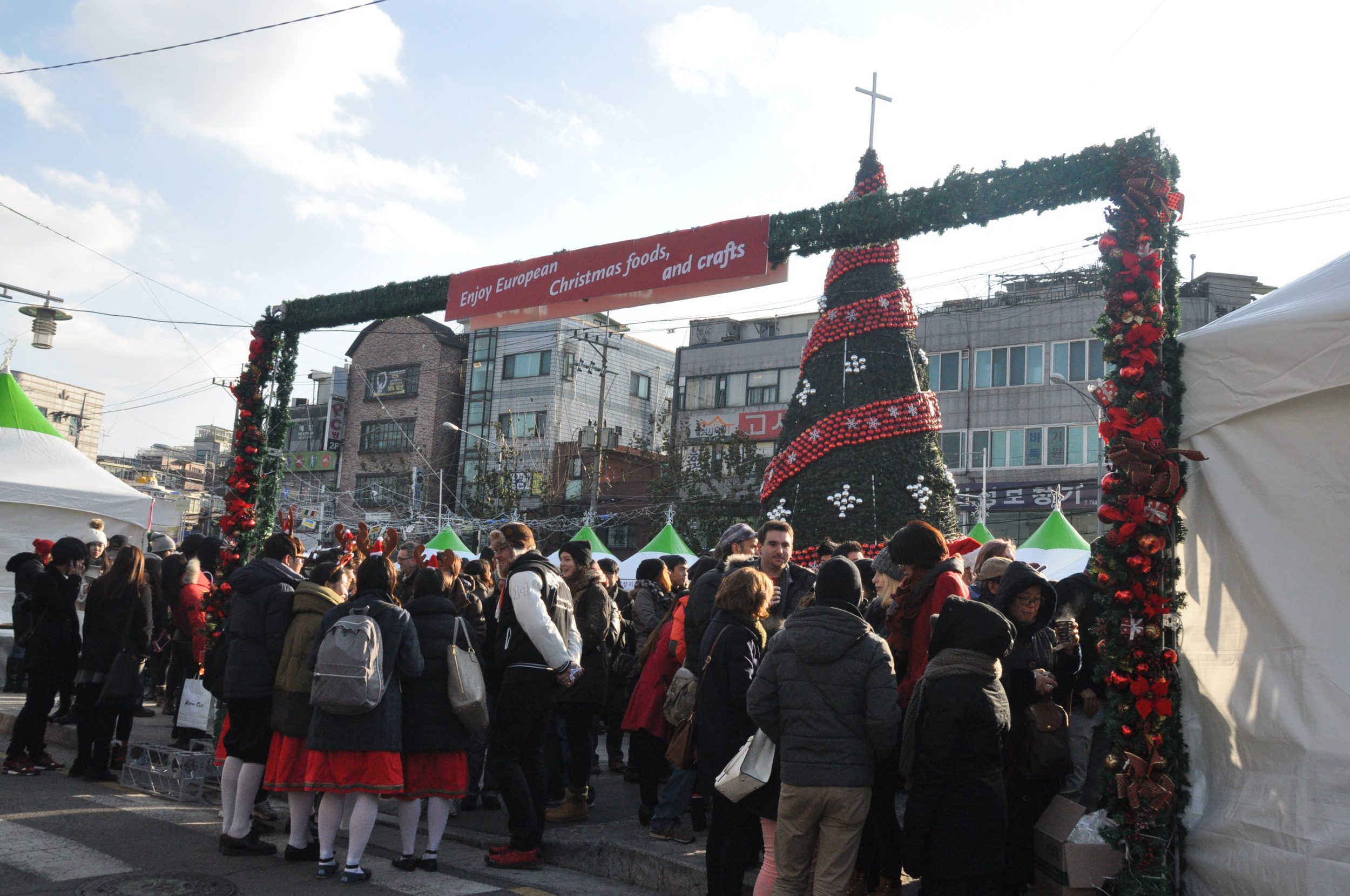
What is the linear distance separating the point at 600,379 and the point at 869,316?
32.7 meters

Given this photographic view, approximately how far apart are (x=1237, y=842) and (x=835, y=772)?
1957 millimetres

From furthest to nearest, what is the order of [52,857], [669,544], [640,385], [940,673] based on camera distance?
[640,385], [669,544], [52,857], [940,673]

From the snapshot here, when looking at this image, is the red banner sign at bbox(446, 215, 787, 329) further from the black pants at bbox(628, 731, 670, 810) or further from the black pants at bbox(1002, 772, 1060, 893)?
the black pants at bbox(1002, 772, 1060, 893)

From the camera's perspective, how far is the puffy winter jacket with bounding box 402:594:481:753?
6.45 meters

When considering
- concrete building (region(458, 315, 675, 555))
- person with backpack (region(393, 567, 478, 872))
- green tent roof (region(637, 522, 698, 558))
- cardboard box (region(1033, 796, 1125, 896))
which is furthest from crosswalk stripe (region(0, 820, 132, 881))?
concrete building (region(458, 315, 675, 555))

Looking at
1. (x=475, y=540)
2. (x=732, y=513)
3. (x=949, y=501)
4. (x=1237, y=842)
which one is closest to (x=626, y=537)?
(x=475, y=540)

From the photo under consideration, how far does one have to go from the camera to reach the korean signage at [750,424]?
127 feet

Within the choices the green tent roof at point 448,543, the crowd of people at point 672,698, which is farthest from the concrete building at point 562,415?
the crowd of people at point 672,698

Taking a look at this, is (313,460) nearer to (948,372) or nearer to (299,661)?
(948,372)

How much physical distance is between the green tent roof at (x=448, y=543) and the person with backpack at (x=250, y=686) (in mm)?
13587

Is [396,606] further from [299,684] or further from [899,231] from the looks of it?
[899,231]

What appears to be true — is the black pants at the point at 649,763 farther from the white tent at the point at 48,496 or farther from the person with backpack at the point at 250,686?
the white tent at the point at 48,496

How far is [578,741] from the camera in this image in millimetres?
7887

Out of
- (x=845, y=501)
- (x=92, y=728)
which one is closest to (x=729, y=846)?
(x=92, y=728)
